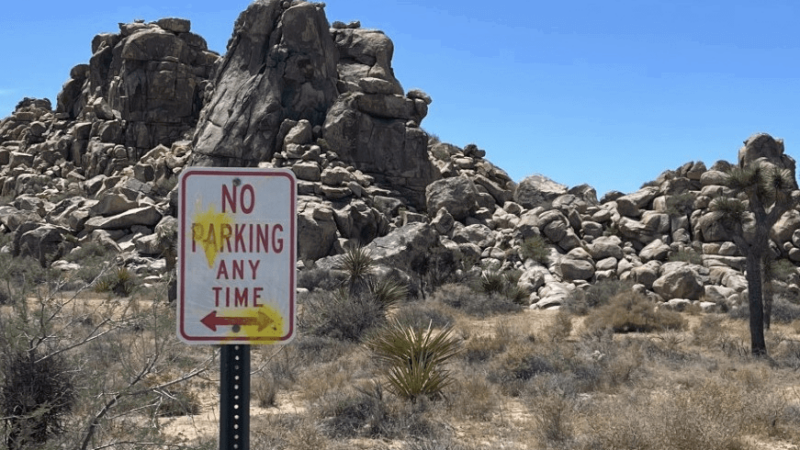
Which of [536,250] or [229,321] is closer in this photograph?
[229,321]

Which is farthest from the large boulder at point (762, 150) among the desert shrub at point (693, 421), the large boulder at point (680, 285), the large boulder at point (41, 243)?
the large boulder at point (41, 243)

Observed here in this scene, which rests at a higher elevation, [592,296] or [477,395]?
[592,296]

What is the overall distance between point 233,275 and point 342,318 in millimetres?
13755

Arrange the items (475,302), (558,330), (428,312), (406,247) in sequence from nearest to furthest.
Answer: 1. (558,330)
2. (428,312)
3. (475,302)
4. (406,247)

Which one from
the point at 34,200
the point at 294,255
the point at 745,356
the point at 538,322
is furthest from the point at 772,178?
the point at 34,200

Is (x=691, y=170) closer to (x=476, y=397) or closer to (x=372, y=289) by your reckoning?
(x=372, y=289)

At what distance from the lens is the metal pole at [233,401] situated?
7.79 ft

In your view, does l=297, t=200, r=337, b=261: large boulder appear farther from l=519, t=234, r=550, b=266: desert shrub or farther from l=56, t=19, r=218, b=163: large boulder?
l=56, t=19, r=218, b=163: large boulder

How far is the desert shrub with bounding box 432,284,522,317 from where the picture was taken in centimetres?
2253

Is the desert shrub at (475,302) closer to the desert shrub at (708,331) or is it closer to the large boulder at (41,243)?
the desert shrub at (708,331)

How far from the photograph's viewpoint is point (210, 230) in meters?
2.41

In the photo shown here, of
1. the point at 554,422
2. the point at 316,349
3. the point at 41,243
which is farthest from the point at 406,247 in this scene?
the point at 554,422

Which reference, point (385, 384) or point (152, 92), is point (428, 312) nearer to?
point (385, 384)

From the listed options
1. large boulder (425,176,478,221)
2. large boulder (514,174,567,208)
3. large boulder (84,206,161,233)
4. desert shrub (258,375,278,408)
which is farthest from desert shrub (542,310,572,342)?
large boulder (84,206,161,233)
